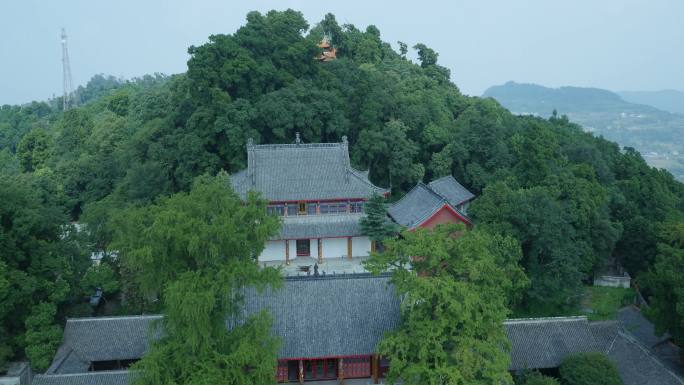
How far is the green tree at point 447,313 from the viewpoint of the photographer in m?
14.4

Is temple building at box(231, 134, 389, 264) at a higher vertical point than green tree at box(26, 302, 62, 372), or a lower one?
higher

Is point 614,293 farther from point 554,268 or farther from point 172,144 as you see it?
point 172,144

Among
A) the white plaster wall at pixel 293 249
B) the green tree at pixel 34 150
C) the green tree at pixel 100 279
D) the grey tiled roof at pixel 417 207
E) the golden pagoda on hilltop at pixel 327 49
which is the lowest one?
the green tree at pixel 100 279

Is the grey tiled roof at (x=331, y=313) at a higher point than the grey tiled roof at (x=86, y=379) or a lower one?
higher

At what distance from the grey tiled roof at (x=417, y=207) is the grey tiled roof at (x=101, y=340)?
40.3 ft

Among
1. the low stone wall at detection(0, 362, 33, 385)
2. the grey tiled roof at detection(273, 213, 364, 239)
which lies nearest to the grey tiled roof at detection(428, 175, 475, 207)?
the grey tiled roof at detection(273, 213, 364, 239)

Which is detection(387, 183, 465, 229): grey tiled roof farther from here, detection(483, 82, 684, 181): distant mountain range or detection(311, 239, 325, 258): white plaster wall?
detection(483, 82, 684, 181): distant mountain range

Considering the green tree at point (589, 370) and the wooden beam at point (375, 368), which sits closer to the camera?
the green tree at point (589, 370)

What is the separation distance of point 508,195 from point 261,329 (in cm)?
1398

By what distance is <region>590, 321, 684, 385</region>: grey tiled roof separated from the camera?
17.4 metres

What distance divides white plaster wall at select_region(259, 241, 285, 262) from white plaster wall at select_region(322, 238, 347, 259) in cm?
197

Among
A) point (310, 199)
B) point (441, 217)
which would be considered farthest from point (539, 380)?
point (310, 199)

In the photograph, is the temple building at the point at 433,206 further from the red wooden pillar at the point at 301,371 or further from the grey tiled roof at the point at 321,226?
the red wooden pillar at the point at 301,371

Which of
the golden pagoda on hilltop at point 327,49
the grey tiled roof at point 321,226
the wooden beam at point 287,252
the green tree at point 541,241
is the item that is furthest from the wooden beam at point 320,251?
the golden pagoda on hilltop at point 327,49
